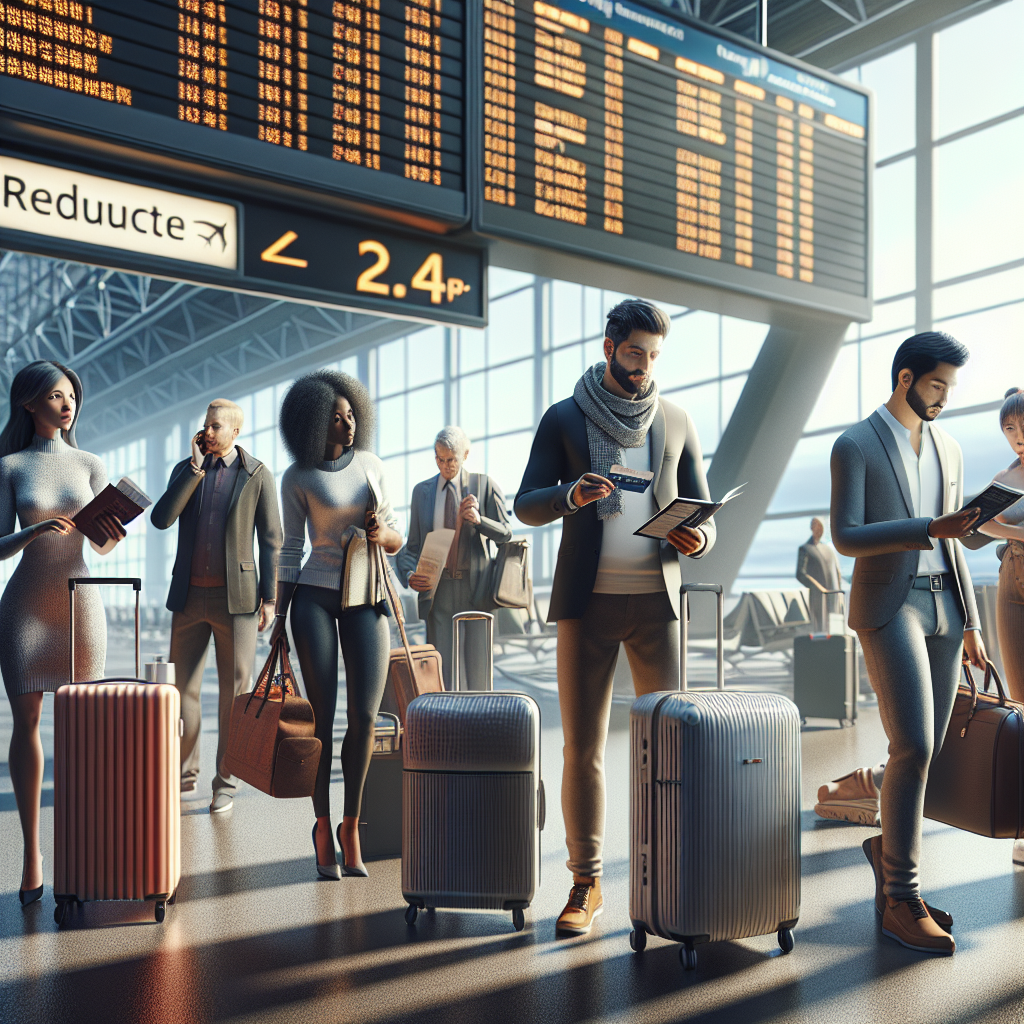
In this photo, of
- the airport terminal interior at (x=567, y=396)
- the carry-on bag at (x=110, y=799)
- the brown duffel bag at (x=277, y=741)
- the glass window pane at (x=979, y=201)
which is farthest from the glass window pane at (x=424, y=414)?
the carry-on bag at (x=110, y=799)

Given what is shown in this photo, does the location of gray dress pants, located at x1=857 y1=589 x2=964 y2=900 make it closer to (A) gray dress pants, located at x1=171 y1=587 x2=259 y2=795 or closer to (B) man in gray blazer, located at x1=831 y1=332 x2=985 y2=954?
(B) man in gray blazer, located at x1=831 y1=332 x2=985 y2=954

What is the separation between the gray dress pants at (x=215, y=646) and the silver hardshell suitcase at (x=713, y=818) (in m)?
2.41

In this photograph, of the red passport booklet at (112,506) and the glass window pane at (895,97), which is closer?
the red passport booklet at (112,506)

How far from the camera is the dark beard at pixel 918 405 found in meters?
2.71

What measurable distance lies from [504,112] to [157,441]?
113ft

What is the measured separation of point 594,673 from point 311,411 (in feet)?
4.20

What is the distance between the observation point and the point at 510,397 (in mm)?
20453

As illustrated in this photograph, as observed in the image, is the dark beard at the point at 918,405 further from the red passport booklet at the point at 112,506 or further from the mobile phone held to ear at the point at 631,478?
the red passport booklet at the point at 112,506

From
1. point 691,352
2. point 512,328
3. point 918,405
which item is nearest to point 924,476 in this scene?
point 918,405

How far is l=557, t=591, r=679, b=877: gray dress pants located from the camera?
2748 millimetres

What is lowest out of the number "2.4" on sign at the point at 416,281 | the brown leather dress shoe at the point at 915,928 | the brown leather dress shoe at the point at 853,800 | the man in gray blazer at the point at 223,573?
the brown leather dress shoe at the point at 853,800

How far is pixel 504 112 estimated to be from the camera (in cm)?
456

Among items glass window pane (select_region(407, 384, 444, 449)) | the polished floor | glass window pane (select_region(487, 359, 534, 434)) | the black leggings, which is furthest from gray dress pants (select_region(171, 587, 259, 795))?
glass window pane (select_region(407, 384, 444, 449))

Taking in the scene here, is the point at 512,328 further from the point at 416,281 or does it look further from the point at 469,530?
the point at 416,281
